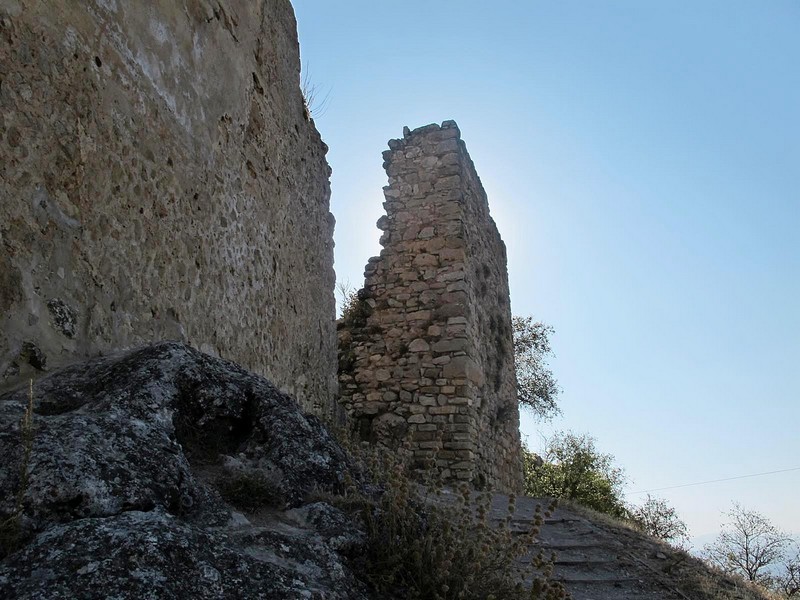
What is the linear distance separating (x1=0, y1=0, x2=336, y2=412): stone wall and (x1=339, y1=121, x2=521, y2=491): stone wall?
10.6ft

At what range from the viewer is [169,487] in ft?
6.86

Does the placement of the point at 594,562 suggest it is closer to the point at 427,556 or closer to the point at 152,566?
the point at 427,556

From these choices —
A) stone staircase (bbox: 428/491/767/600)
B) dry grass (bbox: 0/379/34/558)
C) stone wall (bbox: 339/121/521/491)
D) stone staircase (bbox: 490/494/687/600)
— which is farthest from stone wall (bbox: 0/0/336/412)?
stone wall (bbox: 339/121/521/491)

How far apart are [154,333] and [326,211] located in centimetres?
364

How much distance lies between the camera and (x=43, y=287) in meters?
Answer: 2.88

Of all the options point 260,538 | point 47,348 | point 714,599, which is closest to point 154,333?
point 47,348

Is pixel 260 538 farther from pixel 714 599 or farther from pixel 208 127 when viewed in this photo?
pixel 714 599

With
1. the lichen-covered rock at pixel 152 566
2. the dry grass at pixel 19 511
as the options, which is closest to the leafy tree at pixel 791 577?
the lichen-covered rock at pixel 152 566

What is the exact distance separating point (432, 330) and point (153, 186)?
248 inches

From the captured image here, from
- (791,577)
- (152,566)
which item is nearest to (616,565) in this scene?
(152,566)

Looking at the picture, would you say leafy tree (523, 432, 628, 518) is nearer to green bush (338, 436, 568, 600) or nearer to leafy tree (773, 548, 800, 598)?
leafy tree (773, 548, 800, 598)

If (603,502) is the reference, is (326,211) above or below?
above

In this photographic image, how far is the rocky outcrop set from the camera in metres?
1.67

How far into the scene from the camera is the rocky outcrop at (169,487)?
167cm
